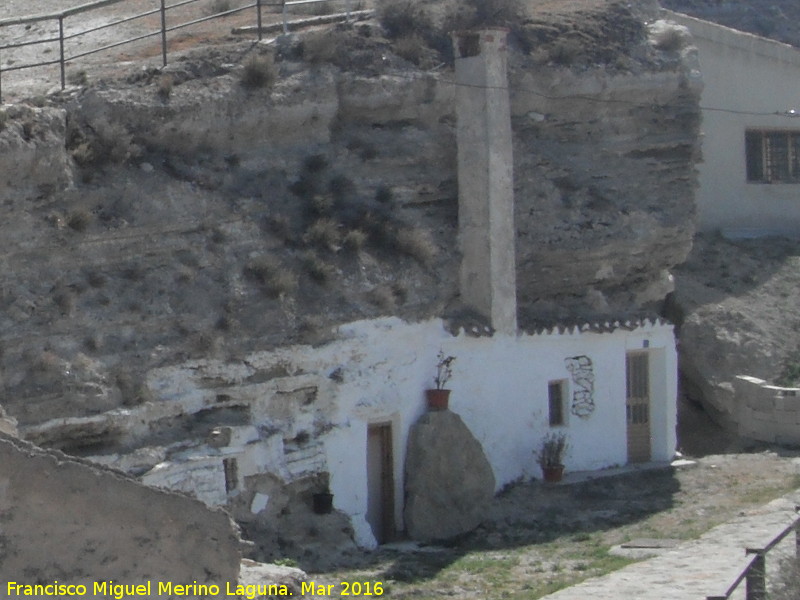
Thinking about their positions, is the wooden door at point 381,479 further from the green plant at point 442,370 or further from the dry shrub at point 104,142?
the dry shrub at point 104,142

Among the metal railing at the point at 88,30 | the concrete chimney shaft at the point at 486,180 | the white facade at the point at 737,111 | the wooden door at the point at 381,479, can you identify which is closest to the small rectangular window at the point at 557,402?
the concrete chimney shaft at the point at 486,180

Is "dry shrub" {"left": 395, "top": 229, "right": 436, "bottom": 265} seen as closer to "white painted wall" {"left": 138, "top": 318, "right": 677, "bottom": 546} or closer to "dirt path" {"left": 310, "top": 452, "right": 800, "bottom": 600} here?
"white painted wall" {"left": 138, "top": 318, "right": 677, "bottom": 546}

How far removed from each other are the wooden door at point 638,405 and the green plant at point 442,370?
3606 millimetres

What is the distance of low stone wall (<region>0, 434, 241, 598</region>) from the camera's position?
33.1ft

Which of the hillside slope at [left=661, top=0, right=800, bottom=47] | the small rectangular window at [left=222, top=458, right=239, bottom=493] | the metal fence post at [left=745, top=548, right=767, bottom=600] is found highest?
the hillside slope at [left=661, top=0, right=800, bottom=47]

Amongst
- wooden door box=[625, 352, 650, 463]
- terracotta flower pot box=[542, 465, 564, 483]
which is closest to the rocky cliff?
wooden door box=[625, 352, 650, 463]

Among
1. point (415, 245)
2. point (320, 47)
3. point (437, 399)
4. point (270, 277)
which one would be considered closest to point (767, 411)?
point (437, 399)


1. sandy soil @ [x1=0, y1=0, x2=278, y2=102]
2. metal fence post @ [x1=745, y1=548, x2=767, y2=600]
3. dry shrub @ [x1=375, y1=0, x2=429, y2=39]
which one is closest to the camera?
metal fence post @ [x1=745, y1=548, x2=767, y2=600]

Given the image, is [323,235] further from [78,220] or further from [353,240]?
[78,220]

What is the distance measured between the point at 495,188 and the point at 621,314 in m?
2.79

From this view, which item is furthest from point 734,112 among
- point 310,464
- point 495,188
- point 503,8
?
point 310,464

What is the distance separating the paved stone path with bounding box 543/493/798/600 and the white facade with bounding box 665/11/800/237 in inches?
455

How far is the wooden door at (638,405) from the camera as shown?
866 inches

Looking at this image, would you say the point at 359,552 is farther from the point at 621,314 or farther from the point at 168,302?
the point at 621,314
